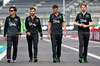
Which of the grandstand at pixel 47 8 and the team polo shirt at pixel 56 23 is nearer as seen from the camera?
the team polo shirt at pixel 56 23

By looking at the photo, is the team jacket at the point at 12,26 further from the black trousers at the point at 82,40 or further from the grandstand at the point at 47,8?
the grandstand at the point at 47,8

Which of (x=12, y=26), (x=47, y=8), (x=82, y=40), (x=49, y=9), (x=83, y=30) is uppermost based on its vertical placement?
(x=47, y=8)

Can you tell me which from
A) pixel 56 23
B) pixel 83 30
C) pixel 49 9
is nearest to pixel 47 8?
pixel 49 9

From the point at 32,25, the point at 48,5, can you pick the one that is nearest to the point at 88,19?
the point at 32,25

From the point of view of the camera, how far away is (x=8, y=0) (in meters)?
77.2

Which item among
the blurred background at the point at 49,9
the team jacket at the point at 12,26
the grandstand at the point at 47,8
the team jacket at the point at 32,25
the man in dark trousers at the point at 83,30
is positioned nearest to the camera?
the man in dark trousers at the point at 83,30

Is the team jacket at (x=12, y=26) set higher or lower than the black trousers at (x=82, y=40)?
higher

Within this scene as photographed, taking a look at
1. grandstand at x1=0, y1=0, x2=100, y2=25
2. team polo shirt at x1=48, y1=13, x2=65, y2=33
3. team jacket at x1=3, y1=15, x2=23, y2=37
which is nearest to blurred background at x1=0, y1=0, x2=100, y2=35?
grandstand at x1=0, y1=0, x2=100, y2=25

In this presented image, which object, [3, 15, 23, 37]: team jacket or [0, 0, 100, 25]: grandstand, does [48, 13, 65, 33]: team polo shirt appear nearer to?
[3, 15, 23, 37]: team jacket

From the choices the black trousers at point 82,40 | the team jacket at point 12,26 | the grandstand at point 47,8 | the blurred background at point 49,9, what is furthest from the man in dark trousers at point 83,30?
the grandstand at point 47,8

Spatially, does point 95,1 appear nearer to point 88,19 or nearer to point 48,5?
point 48,5

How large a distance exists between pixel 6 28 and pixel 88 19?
2.67 m

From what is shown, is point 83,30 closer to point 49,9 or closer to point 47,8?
point 49,9

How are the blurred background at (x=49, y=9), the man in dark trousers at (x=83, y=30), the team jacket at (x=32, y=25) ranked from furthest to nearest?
the blurred background at (x=49, y=9) < the team jacket at (x=32, y=25) < the man in dark trousers at (x=83, y=30)
